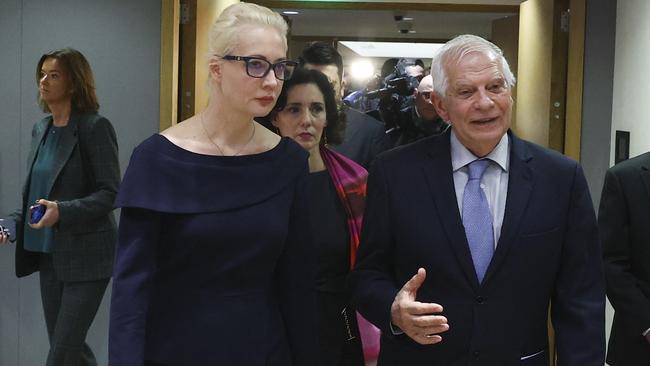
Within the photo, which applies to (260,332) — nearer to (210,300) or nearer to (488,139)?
(210,300)

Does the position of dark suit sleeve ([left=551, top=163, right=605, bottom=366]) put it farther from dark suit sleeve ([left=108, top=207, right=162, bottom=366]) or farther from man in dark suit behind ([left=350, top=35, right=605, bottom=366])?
dark suit sleeve ([left=108, top=207, right=162, bottom=366])

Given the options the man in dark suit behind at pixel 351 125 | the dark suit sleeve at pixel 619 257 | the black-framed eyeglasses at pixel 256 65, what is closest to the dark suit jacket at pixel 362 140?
the man in dark suit behind at pixel 351 125

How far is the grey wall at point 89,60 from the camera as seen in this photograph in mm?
4363

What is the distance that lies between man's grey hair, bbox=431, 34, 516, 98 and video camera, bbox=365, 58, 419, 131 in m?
2.16

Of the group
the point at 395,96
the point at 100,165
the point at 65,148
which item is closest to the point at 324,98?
the point at 100,165

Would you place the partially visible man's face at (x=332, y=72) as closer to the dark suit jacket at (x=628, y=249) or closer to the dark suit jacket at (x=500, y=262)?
the dark suit jacket at (x=628, y=249)

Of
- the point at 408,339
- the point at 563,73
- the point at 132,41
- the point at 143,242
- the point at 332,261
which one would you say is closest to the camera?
the point at 143,242

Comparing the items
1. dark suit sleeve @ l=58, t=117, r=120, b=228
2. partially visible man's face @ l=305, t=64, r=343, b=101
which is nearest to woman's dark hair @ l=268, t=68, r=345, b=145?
partially visible man's face @ l=305, t=64, r=343, b=101

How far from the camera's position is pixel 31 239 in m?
3.89

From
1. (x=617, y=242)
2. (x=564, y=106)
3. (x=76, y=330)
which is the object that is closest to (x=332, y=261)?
(x=617, y=242)

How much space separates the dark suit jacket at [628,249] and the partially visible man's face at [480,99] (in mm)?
776

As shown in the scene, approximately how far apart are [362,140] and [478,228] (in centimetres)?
143

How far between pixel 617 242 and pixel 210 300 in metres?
1.31

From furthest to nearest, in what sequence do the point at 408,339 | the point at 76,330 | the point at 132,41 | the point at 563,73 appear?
the point at 563,73, the point at 132,41, the point at 76,330, the point at 408,339
